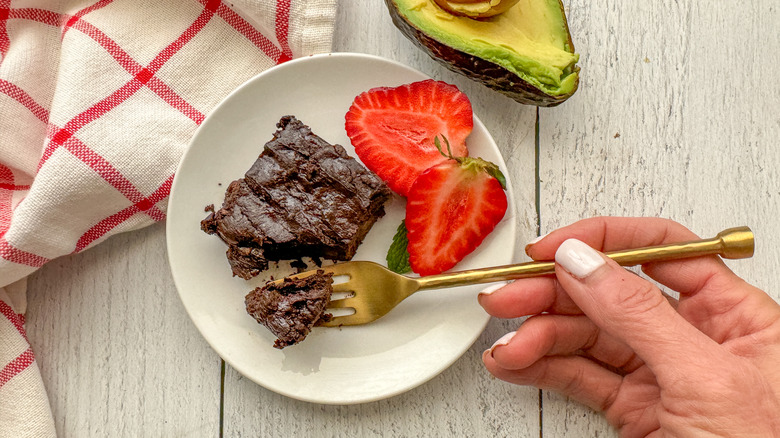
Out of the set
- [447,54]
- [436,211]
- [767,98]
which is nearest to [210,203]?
[436,211]

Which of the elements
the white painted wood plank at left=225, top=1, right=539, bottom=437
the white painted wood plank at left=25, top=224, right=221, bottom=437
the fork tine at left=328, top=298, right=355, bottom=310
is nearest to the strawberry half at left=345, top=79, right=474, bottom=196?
the white painted wood plank at left=225, top=1, right=539, bottom=437

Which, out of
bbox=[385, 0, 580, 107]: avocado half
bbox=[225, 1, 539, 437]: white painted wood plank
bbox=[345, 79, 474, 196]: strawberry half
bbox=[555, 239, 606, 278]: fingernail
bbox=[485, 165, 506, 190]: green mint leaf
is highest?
bbox=[385, 0, 580, 107]: avocado half

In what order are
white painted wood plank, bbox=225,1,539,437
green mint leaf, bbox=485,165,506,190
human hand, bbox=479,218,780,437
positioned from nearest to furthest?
human hand, bbox=479,218,780,437
green mint leaf, bbox=485,165,506,190
white painted wood plank, bbox=225,1,539,437

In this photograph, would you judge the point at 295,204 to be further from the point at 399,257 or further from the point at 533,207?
the point at 533,207

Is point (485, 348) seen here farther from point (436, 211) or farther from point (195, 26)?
point (195, 26)

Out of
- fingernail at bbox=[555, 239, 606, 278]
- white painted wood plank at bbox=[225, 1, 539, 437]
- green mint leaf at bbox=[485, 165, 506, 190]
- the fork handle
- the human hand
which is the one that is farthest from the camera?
white painted wood plank at bbox=[225, 1, 539, 437]

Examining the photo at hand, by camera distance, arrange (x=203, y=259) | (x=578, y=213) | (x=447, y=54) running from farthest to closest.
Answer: (x=578, y=213) < (x=203, y=259) < (x=447, y=54)

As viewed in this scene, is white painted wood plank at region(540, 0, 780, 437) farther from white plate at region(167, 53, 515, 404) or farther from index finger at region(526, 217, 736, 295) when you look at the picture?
white plate at region(167, 53, 515, 404)
